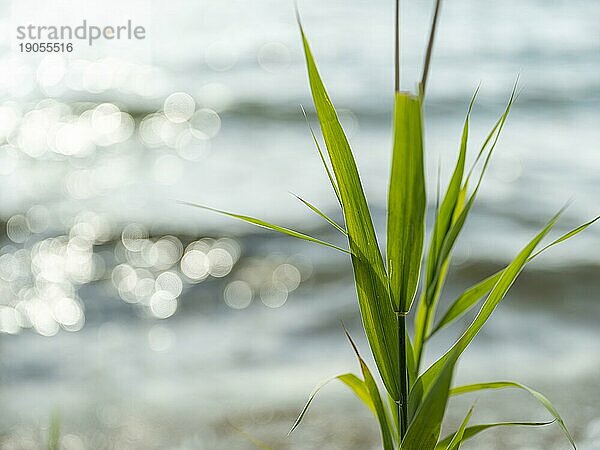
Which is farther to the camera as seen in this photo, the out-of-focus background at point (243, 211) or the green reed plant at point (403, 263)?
the out-of-focus background at point (243, 211)

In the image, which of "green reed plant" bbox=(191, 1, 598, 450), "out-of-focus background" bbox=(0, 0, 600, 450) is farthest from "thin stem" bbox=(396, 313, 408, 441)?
"out-of-focus background" bbox=(0, 0, 600, 450)

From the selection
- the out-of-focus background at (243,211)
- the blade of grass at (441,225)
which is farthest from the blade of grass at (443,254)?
the out-of-focus background at (243,211)

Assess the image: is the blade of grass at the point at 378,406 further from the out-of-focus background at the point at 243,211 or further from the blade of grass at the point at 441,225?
the out-of-focus background at the point at 243,211

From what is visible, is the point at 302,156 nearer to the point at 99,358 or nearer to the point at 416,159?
the point at 99,358

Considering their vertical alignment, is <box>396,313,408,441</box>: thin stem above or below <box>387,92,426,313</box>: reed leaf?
below

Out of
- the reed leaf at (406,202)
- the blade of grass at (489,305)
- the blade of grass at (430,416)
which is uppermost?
the reed leaf at (406,202)

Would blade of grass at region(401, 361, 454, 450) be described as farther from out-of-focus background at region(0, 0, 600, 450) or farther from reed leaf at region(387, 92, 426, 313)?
out-of-focus background at region(0, 0, 600, 450)
